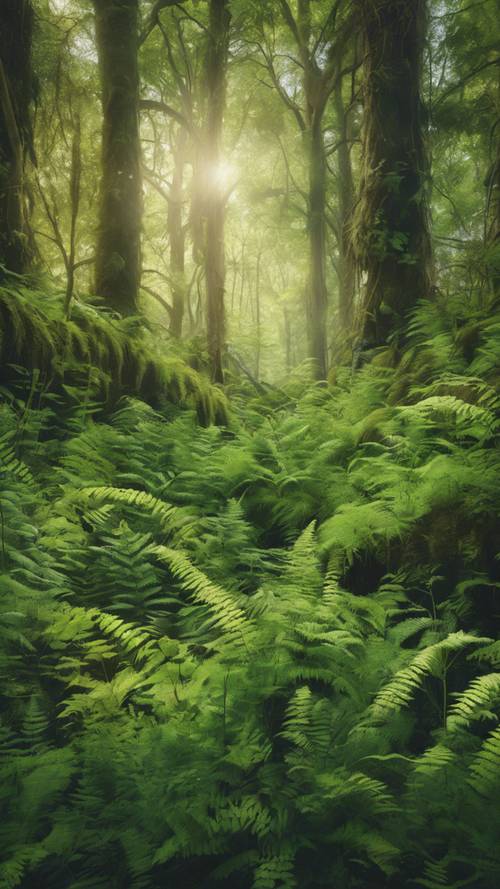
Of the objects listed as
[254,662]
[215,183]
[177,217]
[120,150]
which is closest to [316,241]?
[215,183]

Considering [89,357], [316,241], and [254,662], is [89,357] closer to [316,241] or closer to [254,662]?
[254,662]

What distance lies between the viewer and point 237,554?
3336 millimetres

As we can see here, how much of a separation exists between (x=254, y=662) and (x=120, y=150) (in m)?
6.78

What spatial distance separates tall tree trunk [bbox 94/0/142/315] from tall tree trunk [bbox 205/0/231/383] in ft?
4.21

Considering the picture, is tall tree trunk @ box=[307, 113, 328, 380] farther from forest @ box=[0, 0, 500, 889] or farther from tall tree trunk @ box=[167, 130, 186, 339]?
tall tree trunk @ box=[167, 130, 186, 339]

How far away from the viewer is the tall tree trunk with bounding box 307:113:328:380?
432 inches

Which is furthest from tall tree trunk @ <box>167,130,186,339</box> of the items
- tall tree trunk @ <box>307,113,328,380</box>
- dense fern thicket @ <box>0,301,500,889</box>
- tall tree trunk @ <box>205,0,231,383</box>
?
dense fern thicket @ <box>0,301,500,889</box>

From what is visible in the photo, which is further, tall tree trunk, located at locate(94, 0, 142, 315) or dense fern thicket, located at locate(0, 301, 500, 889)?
tall tree trunk, located at locate(94, 0, 142, 315)

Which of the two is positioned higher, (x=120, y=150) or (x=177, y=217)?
(x=177, y=217)

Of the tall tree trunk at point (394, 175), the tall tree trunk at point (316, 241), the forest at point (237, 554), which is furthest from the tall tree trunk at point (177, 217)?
the tall tree trunk at point (394, 175)

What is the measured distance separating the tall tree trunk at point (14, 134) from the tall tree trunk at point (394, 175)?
426 cm

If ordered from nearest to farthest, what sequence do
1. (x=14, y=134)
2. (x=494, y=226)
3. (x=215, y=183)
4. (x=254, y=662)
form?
(x=254, y=662) < (x=14, y=134) < (x=494, y=226) < (x=215, y=183)

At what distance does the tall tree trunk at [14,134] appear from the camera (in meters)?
5.17

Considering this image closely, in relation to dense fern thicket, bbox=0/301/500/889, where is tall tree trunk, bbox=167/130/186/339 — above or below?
above
